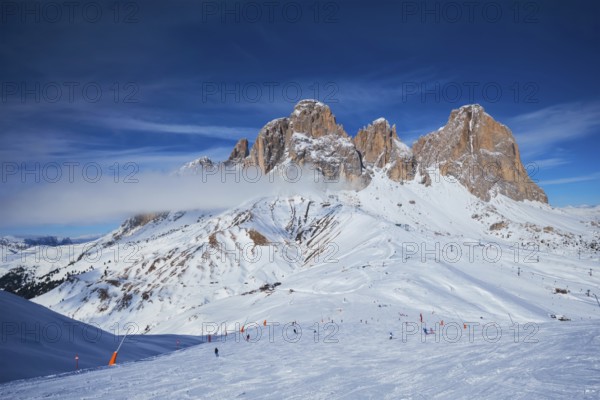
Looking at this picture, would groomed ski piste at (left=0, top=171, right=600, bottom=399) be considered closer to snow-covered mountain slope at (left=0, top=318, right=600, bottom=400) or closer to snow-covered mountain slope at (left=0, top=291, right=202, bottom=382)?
snow-covered mountain slope at (left=0, top=318, right=600, bottom=400)

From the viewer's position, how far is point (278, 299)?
6238 centimetres

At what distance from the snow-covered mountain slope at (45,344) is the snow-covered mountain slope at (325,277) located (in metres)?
25.9

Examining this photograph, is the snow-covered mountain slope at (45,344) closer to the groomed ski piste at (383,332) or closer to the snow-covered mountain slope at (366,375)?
the groomed ski piste at (383,332)

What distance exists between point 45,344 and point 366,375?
1640cm

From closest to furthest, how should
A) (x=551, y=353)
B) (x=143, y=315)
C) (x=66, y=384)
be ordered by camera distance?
1. (x=551, y=353)
2. (x=66, y=384)
3. (x=143, y=315)

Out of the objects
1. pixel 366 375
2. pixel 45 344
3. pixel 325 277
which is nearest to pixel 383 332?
pixel 366 375

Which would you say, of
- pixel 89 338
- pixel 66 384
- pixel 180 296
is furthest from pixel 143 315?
pixel 66 384

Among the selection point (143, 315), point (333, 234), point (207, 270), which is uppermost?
point (333, 234)

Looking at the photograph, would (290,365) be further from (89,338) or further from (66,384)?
(89,338)

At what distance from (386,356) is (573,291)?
56.4 m

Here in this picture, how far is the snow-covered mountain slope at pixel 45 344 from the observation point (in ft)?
55.0

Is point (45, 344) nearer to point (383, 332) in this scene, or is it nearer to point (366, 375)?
point (366, 375)

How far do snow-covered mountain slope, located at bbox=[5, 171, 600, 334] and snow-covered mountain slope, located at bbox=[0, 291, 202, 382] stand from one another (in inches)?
1018

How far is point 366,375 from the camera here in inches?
590
